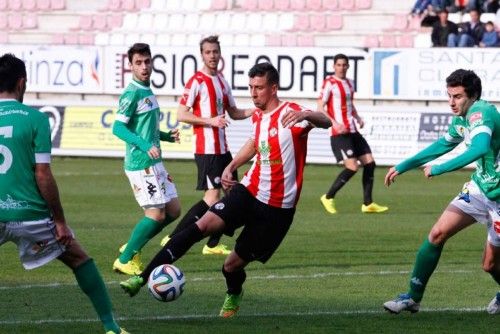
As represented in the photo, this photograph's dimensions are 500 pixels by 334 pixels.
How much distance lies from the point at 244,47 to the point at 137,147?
1840 centimetres

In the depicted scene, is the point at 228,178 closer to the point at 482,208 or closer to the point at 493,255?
the point at 482,208

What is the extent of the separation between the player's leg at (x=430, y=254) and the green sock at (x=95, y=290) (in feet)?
8.30

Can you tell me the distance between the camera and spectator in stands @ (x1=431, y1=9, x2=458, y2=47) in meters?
31.0

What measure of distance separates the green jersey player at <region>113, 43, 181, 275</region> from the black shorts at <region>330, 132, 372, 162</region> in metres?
7.25

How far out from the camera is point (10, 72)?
8.52 m

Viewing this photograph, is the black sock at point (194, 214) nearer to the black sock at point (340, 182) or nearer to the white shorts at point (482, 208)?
the white shorts at point (482, 208)

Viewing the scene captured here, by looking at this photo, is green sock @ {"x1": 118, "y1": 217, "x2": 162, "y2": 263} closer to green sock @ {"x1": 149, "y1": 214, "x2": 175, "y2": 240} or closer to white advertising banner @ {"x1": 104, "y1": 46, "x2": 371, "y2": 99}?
green sock @ {"x1": 149, "y1": 214, "x2": 175, "y2": 240}

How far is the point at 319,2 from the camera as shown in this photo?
36188 millimetres

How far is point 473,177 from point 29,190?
3.57 metres

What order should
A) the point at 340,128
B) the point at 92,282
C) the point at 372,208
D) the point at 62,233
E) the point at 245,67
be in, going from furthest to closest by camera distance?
1. the point at 245,67
2. the point at 340,128
3. the point at 372,208
4. the point at 92,282
5. the point at 62,233

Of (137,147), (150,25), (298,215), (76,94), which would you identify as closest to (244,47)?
(76,94)

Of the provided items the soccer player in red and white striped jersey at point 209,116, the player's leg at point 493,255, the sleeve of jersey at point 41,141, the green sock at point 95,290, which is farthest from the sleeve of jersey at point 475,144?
the soccer player in red and white striped jersey at point 209,116

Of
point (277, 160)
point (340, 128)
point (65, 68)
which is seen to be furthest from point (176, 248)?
point (65, 68)

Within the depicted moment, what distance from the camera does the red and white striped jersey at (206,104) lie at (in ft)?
48.2
